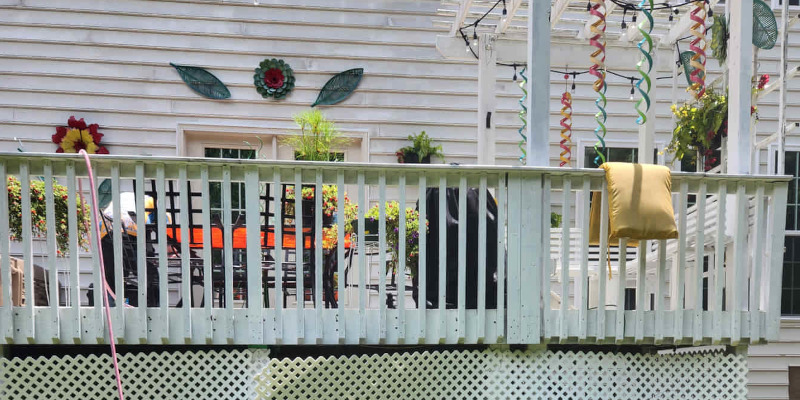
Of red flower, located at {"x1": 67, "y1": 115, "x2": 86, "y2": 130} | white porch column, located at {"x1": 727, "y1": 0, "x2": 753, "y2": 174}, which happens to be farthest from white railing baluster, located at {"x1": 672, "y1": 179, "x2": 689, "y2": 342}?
red flower, located at {"x1": 67, "y1": 115, "x2": 86, "y2": 130}

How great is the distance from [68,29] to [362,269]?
4.46 meters

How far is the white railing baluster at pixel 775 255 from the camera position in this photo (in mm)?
3451

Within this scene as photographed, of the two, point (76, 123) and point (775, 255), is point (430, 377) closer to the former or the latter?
point (775, 255)

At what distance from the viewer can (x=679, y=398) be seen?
11.6 feet

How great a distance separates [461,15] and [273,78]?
1874 millimetres

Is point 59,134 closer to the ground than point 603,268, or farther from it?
farther from it

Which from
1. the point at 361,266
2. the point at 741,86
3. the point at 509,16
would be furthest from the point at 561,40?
the point at 361,266

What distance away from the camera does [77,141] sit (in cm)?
592

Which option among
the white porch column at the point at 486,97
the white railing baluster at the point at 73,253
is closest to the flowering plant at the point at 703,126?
the white porch column at the point at 486,97

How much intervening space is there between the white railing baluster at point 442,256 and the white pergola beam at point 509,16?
2.45 m

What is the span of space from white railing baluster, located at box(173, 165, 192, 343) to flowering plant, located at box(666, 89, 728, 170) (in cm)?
421

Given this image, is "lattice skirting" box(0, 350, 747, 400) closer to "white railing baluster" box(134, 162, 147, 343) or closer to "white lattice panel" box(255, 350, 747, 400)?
"white lattice panel" box(255, 350, 747, 400)

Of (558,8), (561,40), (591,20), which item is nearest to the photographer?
(558,8)

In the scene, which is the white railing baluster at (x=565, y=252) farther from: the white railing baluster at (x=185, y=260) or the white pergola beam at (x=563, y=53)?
the white pergola beam at (x=563, y=53)
